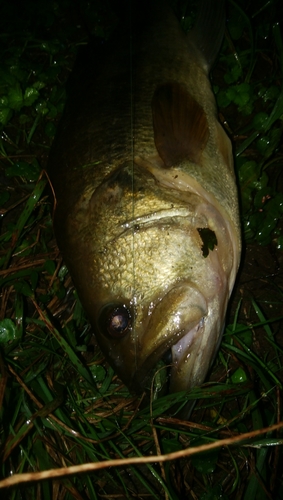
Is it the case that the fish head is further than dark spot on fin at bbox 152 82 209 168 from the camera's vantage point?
No

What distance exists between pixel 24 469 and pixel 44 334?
911 millimetres

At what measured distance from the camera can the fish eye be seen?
7.45 feet

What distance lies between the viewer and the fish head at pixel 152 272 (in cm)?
218

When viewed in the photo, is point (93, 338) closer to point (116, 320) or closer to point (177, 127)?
point (116, 320)

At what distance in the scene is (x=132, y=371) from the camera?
2301 millimetres

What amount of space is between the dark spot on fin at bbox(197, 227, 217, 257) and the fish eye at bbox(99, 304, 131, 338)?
53 cm

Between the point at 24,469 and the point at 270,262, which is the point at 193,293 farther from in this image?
the point at 24,469

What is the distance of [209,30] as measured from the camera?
10.4 ft

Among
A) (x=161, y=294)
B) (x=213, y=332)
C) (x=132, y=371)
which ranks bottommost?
(x=132, y=371)

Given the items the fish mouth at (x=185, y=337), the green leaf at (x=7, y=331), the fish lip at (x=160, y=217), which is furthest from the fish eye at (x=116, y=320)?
the green leaf at (x=7, y=331)

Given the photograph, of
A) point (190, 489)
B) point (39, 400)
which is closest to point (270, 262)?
point (190, 489)

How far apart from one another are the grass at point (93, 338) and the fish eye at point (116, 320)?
0.59 m

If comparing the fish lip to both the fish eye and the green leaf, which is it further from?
the green leaf

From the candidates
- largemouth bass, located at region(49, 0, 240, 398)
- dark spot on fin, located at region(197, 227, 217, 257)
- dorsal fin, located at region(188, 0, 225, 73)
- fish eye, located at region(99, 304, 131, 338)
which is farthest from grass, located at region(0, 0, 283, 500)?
dark spot on fin, located at region(197, 227, 217, 257)
